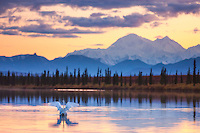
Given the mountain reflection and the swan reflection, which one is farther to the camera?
the mountain reflection

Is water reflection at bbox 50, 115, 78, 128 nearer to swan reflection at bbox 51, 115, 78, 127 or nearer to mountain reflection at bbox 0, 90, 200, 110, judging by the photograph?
swan reflection at bbox 51, 115, 78, 127

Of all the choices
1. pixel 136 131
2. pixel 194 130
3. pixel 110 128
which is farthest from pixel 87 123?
pixel 194 130

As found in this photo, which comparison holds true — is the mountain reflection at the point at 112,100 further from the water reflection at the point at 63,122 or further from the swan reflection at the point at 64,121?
the water reflection at the point at 63,122

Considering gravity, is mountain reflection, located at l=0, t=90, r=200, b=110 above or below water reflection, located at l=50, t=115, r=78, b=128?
below

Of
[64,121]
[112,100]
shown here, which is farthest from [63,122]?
[112,100]

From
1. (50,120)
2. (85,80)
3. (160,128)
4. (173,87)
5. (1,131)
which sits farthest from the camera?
(85,80)

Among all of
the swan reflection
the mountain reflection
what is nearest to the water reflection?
the swan reflection

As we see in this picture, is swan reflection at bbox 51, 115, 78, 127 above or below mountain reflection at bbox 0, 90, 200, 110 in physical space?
above

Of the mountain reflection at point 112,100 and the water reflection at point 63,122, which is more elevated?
the water reflection at point 63,122

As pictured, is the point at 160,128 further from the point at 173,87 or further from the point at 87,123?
the point at 173,87

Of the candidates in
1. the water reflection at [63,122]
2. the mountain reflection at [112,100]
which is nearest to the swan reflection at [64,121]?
the water reflection at [63,122]

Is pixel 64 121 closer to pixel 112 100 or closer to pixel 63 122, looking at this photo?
pixel 63 122

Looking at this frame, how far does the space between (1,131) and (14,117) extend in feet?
33.7

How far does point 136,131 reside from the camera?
3192 cm
